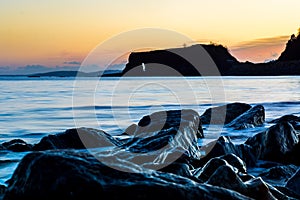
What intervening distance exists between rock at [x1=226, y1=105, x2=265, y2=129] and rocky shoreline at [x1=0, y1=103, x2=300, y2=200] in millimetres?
2866

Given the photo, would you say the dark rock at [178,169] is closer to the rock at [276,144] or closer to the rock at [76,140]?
the rock at [276,144]

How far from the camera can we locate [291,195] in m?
4.02

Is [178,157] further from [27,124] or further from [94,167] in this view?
[27,124]

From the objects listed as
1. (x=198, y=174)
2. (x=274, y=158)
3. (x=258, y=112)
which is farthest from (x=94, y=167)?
(x=258, y=112)

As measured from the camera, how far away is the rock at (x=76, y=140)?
23.6 feet

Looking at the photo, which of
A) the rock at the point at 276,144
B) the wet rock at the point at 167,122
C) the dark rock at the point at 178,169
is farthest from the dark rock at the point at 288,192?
the wet rock at the point at 167,122

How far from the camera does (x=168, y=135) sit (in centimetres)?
631

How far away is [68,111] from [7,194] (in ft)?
47.8

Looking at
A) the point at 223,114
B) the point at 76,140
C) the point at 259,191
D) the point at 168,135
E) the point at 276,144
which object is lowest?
the point at 223,114

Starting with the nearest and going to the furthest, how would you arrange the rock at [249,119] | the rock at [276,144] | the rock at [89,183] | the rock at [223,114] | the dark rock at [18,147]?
the rock at [89,183], the rock at [276,144], the dark rock at [18,147], the rock at [249,119], the rock at [223,114]

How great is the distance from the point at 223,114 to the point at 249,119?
2.91ft

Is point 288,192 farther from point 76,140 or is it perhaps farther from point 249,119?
point 249,119

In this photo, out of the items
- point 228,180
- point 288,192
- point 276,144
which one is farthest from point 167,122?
point 228,180

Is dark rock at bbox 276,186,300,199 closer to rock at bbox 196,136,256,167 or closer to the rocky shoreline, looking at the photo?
the rocky shoreline
